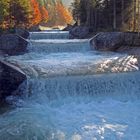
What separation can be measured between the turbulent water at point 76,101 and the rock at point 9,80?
0.29m

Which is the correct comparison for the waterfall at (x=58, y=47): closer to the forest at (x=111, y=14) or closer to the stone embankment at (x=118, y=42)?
the stone embankment at (x=118, y=42)

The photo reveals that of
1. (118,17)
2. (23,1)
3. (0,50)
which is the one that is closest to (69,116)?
(0,50)

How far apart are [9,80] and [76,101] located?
3293 millimetres

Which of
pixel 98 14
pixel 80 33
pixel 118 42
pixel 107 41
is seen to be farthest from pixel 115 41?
pixel 98 14

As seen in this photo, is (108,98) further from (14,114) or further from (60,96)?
(14,114)

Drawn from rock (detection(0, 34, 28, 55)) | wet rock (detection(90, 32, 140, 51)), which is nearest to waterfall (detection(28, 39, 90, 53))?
rock (detection(0, 34, 28, 55))

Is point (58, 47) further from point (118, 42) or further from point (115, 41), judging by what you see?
point (118, 42)

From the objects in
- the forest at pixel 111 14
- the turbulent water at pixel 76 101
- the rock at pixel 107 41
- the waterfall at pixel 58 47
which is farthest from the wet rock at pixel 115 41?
the forest at pixel 111 14

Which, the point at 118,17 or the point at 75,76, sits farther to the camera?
the point at 118,17

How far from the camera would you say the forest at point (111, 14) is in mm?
35100

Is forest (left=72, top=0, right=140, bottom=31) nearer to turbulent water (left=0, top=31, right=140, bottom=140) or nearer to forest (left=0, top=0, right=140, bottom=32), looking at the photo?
forest (left=0, top=0, right=140, bottom=32)

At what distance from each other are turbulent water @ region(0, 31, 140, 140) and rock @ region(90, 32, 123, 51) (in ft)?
16.8

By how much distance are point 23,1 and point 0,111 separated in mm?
30163

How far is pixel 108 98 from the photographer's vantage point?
53.5 ft
